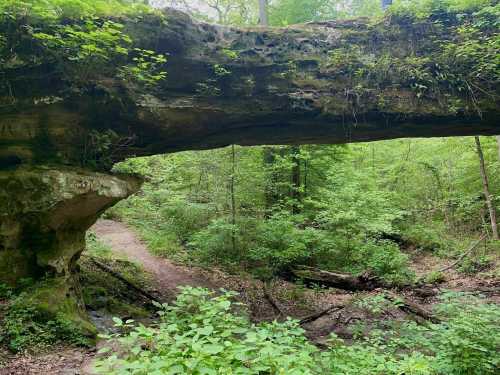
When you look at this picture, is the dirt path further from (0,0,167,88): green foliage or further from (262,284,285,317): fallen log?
(0,0,167,88): green foliage

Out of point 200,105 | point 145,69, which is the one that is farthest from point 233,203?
point 145,69

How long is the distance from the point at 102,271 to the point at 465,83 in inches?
359

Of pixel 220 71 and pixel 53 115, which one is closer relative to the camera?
pixel 53 115

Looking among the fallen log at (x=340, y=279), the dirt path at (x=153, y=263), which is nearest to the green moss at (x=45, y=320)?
the dirt path at (x=153, y=263)

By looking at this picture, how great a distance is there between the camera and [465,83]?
7.26 metres

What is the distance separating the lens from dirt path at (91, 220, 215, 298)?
396 inches

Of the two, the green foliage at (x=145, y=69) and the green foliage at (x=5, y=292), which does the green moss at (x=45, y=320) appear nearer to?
the green foliage at (x=5, y=292)

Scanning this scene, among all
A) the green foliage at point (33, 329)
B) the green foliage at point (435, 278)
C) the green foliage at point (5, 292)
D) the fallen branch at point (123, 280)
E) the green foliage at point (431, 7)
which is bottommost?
the green foliage at point (435, 278)

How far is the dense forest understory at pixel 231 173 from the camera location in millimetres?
4602

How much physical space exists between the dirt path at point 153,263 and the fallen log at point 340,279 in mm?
2811

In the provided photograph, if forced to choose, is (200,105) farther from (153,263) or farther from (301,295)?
(153,263)

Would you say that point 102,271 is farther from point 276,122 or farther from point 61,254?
point 276,122

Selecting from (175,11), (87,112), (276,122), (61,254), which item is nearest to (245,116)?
(276,122)

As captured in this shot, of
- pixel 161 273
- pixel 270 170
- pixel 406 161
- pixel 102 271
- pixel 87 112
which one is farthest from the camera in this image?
pixel 406 161
